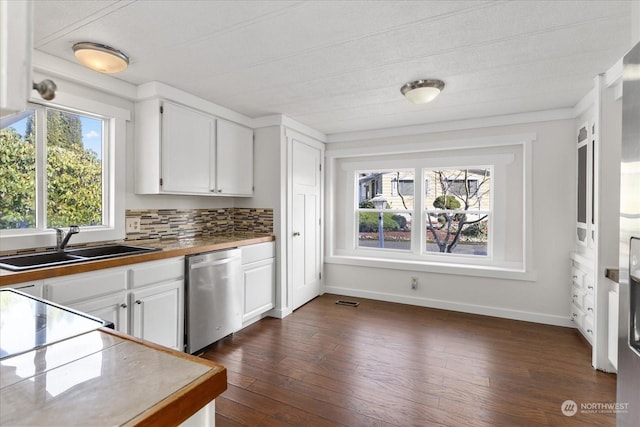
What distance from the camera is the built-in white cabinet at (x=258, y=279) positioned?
10.6ft

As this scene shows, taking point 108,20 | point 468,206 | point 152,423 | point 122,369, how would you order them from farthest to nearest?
point 468,206 → point 108,20 → point 122,369 → point 152,423

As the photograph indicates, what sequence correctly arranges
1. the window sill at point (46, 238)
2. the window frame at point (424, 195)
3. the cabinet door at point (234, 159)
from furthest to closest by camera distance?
the window frame at point (424, 195)
the cabinet door at point (234, 159)
the window sill at point (46, 238)

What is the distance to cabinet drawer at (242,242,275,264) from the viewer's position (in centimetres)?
320

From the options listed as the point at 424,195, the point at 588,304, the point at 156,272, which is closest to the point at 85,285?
the point at 156,272

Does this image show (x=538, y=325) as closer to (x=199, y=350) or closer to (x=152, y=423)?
(x=199, y=350)

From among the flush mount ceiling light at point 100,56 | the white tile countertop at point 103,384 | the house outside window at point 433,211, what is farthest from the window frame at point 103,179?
the house outside window at point 433,211

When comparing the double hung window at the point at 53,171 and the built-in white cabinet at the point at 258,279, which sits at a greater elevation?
the double hung window at the point at 53,171

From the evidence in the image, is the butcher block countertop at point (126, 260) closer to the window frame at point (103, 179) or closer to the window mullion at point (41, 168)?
the window frame at point (103, 179)

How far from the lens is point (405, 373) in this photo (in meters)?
2.42

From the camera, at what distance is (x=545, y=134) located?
11.3ft

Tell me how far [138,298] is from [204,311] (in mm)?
581

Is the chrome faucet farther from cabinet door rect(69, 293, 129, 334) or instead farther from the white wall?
the white wall

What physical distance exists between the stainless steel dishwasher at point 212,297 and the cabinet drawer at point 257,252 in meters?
0.14

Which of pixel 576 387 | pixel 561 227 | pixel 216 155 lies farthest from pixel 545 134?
pixel 216 155
